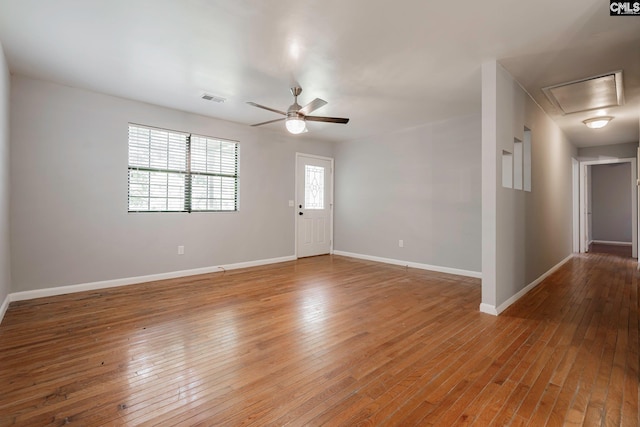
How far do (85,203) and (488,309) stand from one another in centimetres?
504

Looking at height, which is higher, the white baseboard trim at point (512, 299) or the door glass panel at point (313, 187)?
the door glass panel at point (313, 187)

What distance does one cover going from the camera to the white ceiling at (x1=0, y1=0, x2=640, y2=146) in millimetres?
2342

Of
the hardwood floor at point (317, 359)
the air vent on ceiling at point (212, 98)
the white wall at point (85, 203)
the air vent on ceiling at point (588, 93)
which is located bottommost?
the hardwood floor at point (317, 359)

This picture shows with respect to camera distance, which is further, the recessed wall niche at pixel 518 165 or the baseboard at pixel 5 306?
the recessed wall niche at pixel 518 165

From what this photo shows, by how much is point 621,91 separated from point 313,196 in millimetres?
5090

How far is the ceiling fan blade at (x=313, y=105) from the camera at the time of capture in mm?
3183

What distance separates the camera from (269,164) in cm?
600

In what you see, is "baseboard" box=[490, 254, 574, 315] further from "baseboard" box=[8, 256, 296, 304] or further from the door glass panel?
the door glass panel

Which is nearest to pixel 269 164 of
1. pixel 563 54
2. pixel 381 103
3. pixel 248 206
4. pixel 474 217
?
pixel 248 206

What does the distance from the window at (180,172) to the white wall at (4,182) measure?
1.26m

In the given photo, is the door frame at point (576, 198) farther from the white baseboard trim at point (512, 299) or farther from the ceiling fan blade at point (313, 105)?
the ceiling fan blade at point (313, 105)

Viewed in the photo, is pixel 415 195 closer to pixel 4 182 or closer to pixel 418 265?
pixel 418 265

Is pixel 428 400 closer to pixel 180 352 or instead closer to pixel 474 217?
pixel 180 352

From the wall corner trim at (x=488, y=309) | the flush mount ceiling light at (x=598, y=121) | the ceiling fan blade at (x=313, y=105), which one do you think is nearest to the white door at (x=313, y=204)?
the ceiling fan blade at (x=313, y=105)
